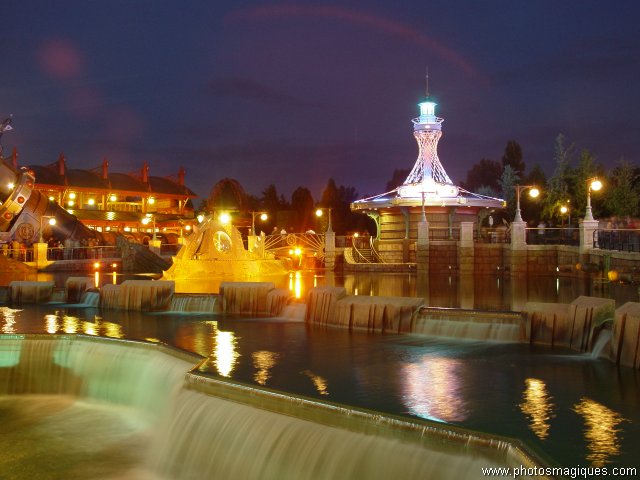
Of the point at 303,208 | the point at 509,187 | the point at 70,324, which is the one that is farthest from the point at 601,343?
the point at 303,208

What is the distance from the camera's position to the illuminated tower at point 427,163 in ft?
155

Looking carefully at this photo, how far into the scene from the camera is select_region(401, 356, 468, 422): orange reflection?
28.8 ft

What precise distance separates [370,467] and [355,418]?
2.01ft

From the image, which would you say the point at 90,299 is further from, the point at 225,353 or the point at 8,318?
the point at 225,353

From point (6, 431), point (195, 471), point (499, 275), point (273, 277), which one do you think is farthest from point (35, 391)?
point (499, 275)

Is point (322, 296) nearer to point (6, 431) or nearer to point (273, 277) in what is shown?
point (6, 431)

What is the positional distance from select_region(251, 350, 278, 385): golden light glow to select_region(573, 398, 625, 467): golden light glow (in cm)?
456

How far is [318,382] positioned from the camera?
414 inches

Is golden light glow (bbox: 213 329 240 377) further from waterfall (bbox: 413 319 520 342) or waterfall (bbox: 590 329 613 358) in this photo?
waterfall (bbox: 590 329 613 358)

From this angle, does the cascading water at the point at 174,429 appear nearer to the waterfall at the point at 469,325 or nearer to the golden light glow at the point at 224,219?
the waterfall at the point at 469,325

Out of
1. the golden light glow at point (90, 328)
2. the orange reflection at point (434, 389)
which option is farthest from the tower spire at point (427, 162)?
the orange reflection at point (434, 389)

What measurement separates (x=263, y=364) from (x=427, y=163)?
38.4 metres

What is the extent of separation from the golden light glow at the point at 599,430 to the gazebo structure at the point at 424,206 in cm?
3136

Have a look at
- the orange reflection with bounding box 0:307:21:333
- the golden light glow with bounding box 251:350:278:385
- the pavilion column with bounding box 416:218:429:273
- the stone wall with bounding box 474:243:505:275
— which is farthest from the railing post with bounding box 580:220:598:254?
the orange reflection with bounding box 0:307:21:333
